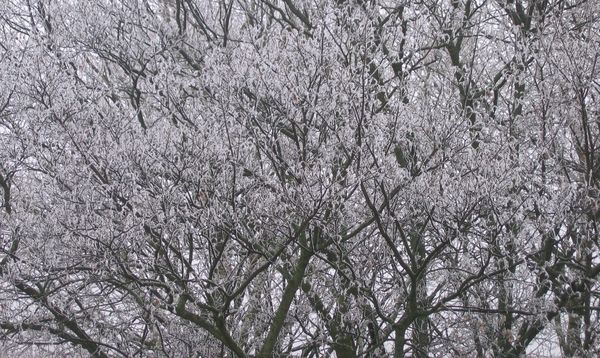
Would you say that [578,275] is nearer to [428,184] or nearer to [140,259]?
[428,184]

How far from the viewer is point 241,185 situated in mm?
7266

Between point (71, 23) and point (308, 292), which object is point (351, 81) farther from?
point (71, 23)

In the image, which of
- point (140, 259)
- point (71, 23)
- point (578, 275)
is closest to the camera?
point (140, 259)

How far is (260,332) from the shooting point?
9.44 meters

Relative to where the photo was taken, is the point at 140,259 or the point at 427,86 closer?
the point at 140,259

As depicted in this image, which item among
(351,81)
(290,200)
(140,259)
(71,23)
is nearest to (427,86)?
(351,81)

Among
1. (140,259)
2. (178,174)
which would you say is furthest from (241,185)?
(140,259)

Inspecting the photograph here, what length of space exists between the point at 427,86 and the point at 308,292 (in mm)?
2979

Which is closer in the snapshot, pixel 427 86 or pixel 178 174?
pixel 178 174

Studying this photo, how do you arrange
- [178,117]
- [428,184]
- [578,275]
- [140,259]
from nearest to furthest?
[428,184] < [140,259] < [578,275] < [178,117]

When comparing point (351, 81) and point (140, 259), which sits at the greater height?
point (351, 81)

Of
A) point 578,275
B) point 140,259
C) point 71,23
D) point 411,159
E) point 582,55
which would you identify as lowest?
point 140,259

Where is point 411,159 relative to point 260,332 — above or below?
above

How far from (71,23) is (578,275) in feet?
22.0
